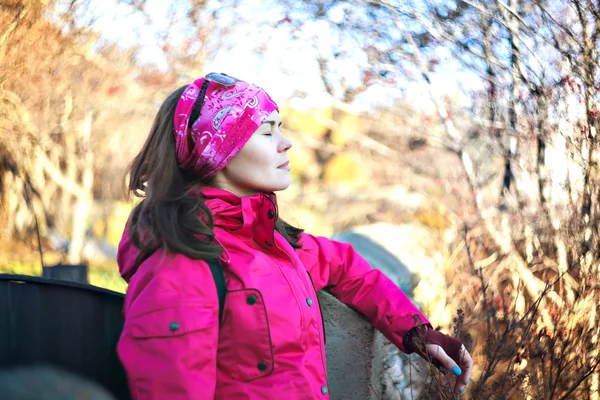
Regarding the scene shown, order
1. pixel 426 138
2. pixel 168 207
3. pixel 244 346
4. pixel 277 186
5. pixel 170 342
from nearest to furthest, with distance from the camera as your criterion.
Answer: pixel 170 342, pixel 244 346, pixel 168 207, pixel 277 186, pixel 426 138

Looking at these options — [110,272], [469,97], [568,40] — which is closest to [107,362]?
[568,40]

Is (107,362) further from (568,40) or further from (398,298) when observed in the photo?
(568,40)

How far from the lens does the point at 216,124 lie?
85.1 inches

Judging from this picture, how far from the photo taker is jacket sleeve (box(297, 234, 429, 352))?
2393 mm

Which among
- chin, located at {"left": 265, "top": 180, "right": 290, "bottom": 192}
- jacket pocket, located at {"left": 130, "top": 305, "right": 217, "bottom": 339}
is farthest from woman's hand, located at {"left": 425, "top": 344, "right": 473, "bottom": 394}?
jacket pocket, located at {"left": 130, "top": 305, "right": 217, "bottom": 339}

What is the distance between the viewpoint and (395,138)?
22.6 feet

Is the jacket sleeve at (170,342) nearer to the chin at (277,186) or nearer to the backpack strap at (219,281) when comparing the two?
the backpack strap at (219,281)

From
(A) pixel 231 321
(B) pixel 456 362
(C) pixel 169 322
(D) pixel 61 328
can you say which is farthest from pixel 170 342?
(B) pixel 456 362

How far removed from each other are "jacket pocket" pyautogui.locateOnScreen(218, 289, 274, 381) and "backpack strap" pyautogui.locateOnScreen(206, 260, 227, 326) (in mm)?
27

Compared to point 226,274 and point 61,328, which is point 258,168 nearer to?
point 226,274

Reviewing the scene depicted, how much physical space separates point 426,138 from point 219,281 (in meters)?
4.00

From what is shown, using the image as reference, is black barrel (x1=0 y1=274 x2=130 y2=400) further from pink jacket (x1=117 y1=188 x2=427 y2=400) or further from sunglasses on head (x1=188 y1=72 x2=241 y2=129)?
sunglasses on head (x1=188 y1=72 x2=241 y2=129)

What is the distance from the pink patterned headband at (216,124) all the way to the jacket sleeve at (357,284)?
0.47 metres

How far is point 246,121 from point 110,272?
3851 millimetres
